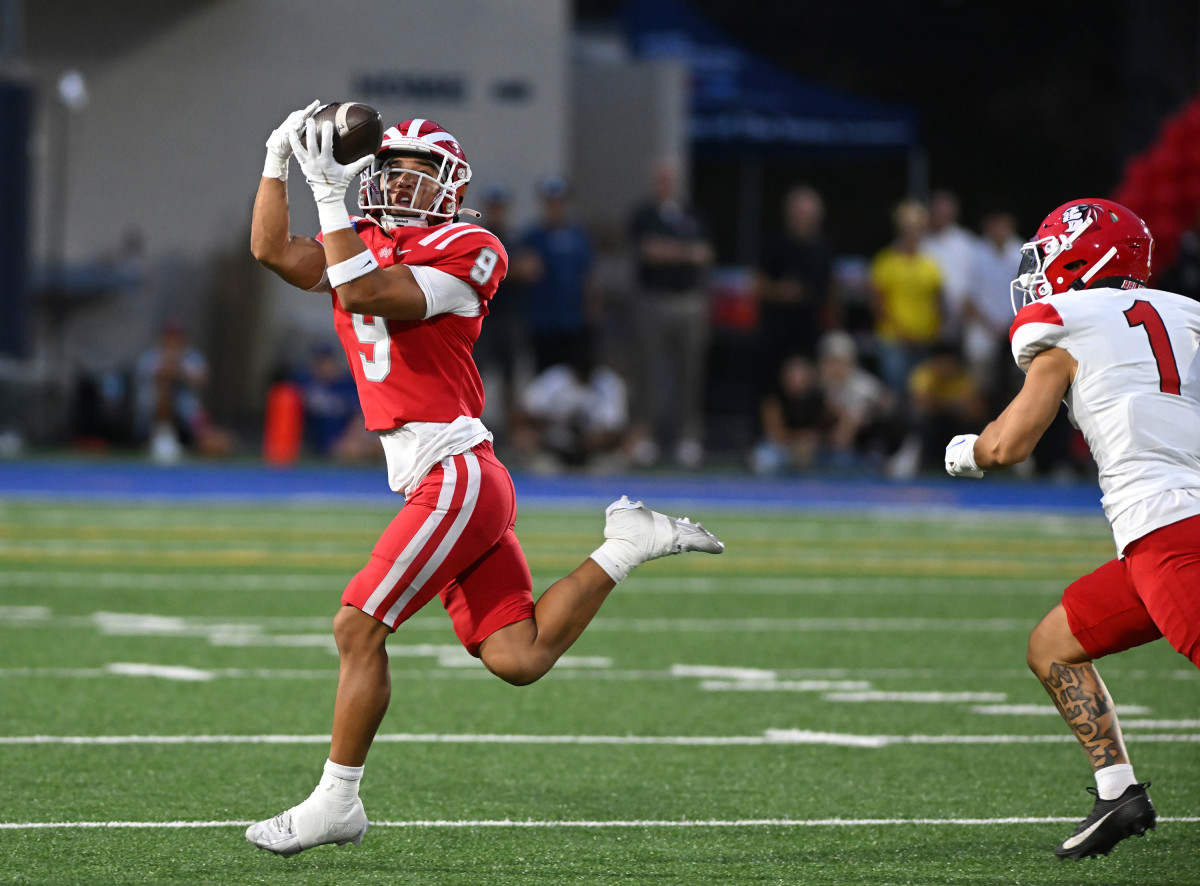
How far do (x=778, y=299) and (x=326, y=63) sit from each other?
19.3 feet

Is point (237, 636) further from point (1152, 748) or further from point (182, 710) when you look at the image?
point (1152, 748)

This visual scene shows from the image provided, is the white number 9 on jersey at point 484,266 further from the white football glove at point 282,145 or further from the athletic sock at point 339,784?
the athletic sock at point 339,784

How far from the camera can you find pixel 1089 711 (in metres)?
4.70

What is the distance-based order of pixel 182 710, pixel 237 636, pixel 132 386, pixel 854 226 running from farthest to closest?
1. pixel 854 226
2. pixel 132 386
3. pixel 237 636
4. pixel 182 710

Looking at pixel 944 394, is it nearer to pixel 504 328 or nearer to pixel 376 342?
pixel 504 328

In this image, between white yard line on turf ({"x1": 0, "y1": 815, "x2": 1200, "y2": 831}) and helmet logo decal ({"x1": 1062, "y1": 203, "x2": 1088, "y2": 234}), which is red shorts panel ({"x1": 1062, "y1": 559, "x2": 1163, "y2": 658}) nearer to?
white yard line on turf ({"x1": 0, "y1": 815, "x2": 1200, "y2": 831})

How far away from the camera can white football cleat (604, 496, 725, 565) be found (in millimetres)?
4973

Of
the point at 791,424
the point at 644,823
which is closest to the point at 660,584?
the point at 644,823

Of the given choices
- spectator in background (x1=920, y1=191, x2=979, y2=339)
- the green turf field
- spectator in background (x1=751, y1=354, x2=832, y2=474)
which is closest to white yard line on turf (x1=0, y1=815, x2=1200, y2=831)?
the green turf field

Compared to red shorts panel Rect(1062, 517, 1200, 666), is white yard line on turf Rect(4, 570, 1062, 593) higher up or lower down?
lower down

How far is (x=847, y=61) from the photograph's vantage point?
128 ft

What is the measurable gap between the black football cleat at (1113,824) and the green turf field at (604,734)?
0.07m

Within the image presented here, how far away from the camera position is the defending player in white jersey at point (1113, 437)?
14.4 ft

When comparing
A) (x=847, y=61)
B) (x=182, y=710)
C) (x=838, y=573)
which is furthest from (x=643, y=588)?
(x=847, y=61)
